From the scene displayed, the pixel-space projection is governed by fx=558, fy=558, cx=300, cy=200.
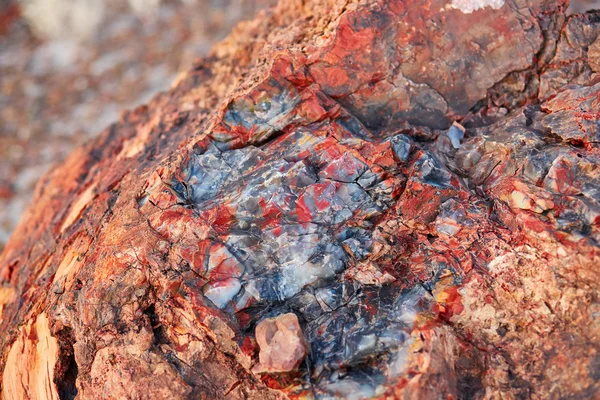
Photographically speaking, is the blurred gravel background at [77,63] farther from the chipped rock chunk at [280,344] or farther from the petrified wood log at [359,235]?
the chipped rock chunk at [280,344]

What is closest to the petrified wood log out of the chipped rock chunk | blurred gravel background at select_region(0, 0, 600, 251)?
the chipped rock chunk

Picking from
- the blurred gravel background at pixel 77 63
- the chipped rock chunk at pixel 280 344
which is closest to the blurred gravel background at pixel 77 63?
the blurred gravel background at pixel 77 63

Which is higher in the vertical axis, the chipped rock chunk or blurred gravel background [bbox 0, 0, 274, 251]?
the chipped rock chunk

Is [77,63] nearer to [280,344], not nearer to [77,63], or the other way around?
[77,63]

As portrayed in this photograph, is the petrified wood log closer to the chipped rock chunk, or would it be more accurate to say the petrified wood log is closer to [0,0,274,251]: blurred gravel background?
the chipped rock chunk

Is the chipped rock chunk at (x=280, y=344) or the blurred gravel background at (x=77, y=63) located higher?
the chipped rock chunk at (x=280, y=344)
